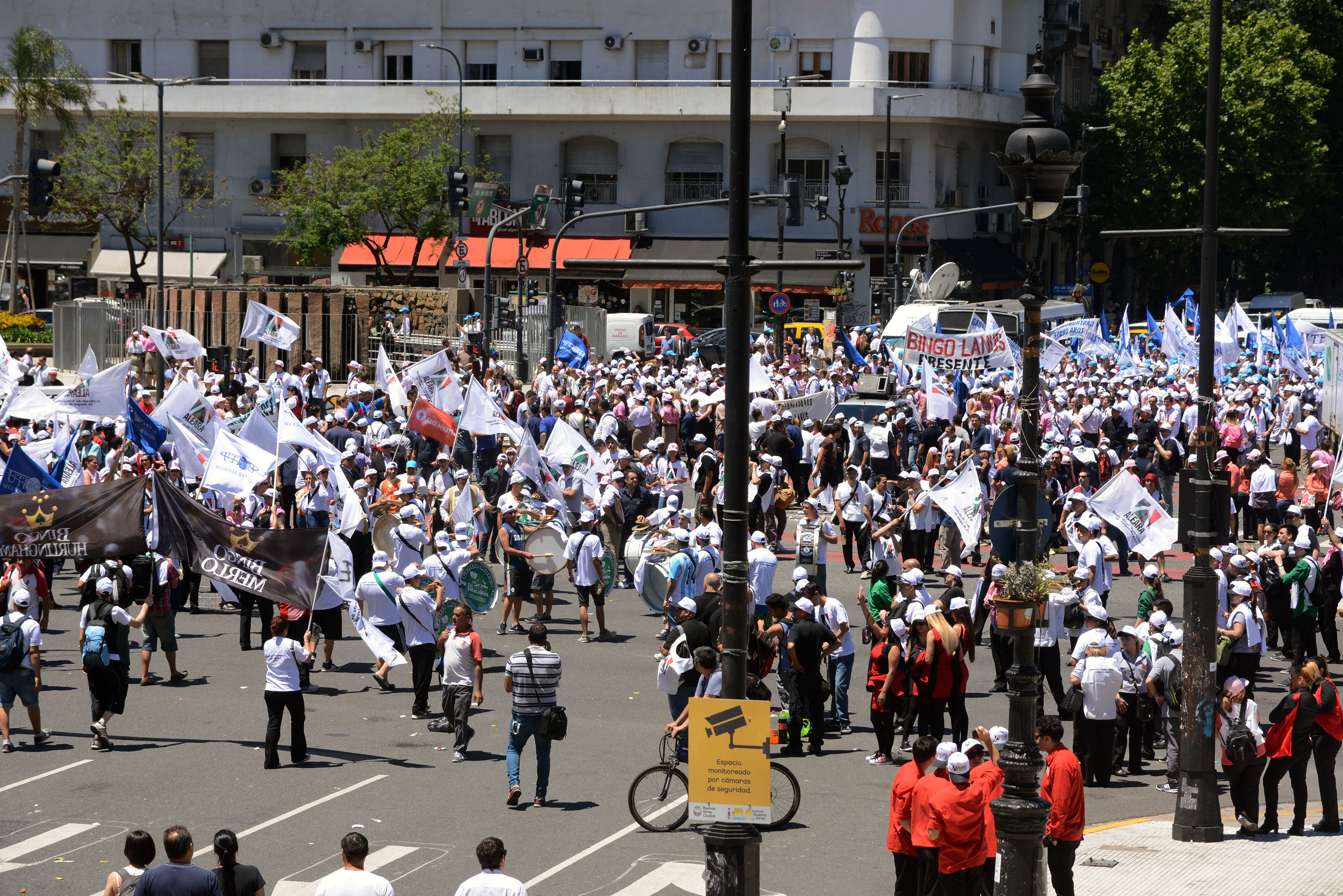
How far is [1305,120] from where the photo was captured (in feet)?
208

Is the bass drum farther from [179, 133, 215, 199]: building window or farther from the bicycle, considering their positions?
[179, 133, 215, 199]: building window

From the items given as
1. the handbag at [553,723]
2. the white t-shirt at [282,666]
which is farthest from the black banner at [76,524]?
the handbag at [553,723]

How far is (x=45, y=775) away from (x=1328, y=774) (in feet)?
34.0

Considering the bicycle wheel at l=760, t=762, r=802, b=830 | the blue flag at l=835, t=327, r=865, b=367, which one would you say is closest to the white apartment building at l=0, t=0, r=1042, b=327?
the blue flag at l=835, t=327, r=865, b=367

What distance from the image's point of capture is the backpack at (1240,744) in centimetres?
1253

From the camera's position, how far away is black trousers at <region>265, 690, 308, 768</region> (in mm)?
13172

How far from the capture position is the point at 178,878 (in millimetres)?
8398

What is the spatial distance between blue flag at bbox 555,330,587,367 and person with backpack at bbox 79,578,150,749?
19897mm

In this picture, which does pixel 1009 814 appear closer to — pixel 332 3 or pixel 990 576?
pixel 990 576

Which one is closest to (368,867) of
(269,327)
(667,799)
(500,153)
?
(667,799)

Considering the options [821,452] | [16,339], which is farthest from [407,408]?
[16,339]

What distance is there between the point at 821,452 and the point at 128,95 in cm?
4978

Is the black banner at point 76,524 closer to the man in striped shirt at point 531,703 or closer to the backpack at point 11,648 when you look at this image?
the backpack at point 11,648

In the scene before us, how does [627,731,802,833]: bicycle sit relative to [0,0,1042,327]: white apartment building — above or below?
below
